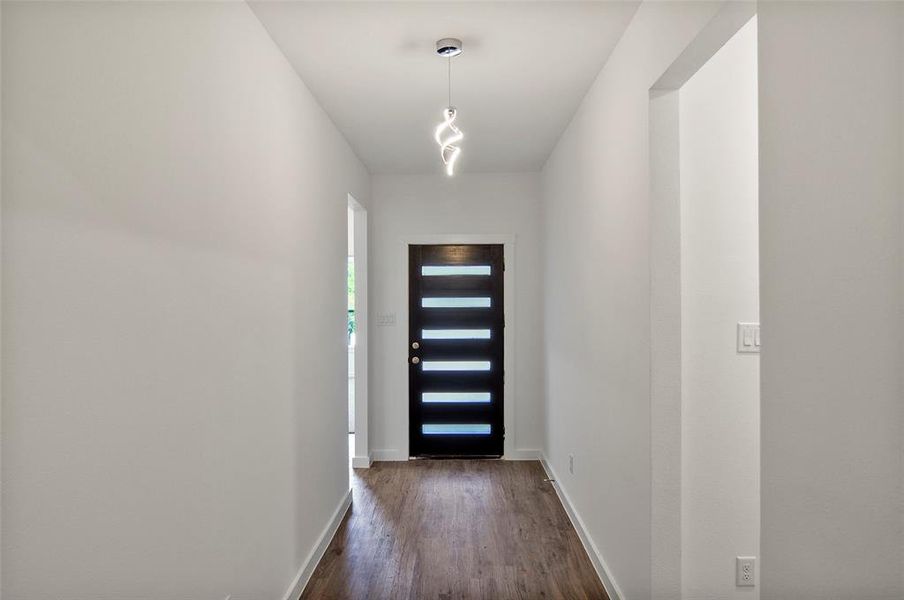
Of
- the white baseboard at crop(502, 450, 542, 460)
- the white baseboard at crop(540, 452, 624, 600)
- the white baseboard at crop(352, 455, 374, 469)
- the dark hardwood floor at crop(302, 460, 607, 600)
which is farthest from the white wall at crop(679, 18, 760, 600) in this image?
the white baseboard at crop(352, 455, 374, 469)

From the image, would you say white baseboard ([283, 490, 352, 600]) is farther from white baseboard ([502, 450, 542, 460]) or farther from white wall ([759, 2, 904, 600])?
white wall ([759, 2, 904, 600])

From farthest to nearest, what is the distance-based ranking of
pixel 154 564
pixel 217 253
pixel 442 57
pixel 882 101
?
pixel 442 57 < pixel 217 253 < pixel 154 564 < pixel 882 101

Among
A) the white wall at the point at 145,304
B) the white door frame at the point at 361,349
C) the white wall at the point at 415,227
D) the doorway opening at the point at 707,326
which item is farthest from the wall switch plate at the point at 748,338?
the white door frame at the point at 361,349

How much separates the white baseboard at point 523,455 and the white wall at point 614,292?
1.06 m

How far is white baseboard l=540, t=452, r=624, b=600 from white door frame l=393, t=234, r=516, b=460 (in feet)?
2.63

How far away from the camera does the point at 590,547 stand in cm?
301

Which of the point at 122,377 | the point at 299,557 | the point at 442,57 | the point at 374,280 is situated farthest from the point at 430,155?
the point at 122,377

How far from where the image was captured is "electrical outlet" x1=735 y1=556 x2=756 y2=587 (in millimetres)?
2184

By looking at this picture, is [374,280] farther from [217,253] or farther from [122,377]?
[122,377]

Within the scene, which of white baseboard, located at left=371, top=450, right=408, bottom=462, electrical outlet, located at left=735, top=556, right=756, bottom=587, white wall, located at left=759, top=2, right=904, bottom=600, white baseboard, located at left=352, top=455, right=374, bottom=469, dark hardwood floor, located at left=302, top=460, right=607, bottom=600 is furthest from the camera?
white baseboard, located at left=371, top=450, right=408, bottom=462

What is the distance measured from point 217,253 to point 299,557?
1.67m

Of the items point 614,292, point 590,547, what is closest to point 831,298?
point 614,292

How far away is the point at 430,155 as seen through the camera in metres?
4.34

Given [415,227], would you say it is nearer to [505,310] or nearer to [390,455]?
[505,310]
